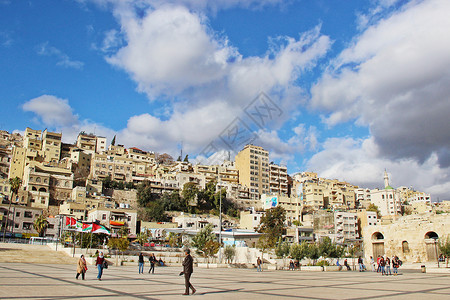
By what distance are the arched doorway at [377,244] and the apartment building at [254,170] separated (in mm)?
61367

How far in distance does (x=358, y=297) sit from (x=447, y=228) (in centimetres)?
3255

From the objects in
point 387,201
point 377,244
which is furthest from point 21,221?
point 387,201

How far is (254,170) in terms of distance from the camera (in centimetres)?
10919

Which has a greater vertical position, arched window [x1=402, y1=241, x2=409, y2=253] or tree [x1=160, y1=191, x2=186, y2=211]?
tree [x1=160, y1=191, x2=186, y2=211]

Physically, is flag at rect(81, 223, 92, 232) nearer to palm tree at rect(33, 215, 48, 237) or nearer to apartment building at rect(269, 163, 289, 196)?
palm tree at rect(33, 215, 48, 237)

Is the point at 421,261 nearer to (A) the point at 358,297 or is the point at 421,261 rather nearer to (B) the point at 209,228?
(B) the point at 209,228

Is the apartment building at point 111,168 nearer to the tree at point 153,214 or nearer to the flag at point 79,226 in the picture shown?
the tree at point 153,214

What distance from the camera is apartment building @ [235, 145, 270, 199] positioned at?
10756 cm

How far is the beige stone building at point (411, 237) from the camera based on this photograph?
3766 cm

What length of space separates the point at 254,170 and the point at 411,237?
70214mm

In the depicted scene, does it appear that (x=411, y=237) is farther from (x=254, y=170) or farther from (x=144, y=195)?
(x=254, y=170)

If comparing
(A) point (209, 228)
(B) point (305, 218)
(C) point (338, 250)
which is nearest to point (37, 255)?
(A) point (209, 228)

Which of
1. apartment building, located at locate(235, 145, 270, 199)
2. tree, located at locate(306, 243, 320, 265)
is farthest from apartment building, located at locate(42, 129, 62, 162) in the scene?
tree, located at locate(306, 243, 320, 265)

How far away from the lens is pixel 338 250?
34.5 m
